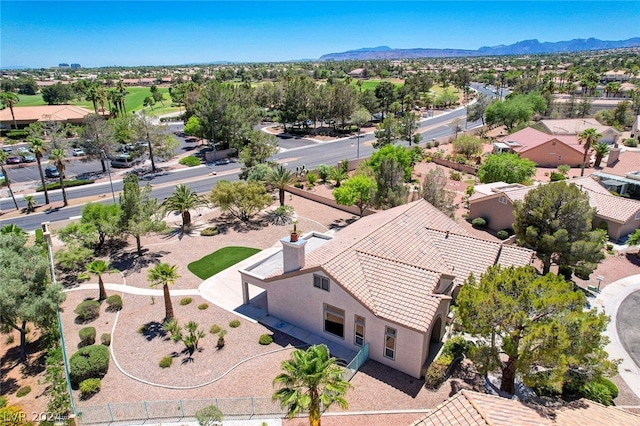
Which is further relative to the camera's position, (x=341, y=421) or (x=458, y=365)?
(x=458, y=365)

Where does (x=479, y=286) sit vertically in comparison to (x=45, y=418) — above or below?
above

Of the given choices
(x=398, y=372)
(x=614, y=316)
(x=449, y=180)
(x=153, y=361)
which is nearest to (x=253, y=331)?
(x=153, y=361)

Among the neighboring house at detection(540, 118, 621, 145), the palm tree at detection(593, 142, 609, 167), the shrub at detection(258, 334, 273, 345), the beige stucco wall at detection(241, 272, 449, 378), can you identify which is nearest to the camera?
the beige stucco wall at detection(241, 272, 449, 378)

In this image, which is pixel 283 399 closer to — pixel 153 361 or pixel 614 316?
pixel 153 361

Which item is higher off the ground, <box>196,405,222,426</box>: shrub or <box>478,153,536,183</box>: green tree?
<box>478,153,536,183</box>: green tree

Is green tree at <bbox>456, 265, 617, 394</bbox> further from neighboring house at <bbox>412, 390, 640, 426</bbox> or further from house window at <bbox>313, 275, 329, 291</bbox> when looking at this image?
house window at <bbox>313, 275, 329, 291</bbox>

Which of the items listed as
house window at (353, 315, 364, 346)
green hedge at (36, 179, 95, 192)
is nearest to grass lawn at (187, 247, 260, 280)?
house window at (353, 315, 364, 346)

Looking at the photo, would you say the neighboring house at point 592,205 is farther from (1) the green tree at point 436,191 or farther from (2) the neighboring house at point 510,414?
(2) the neighboring house at point 510,414
